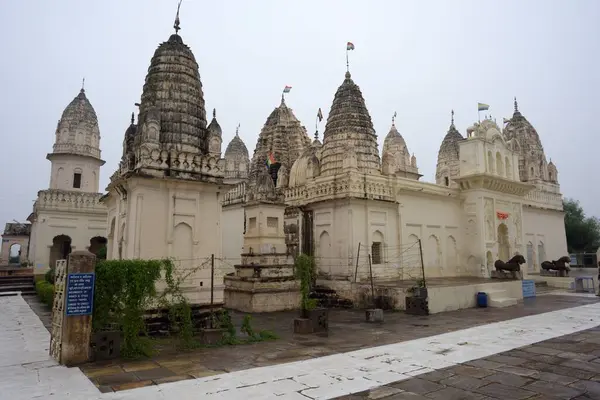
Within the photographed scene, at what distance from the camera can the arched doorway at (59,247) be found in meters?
28.9

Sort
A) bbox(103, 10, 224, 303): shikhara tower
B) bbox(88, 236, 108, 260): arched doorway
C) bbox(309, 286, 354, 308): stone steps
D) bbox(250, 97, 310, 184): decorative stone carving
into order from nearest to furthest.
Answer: bbox(103, 10, 224, 303): shikhara tower
bbox(309, 286, 354, 308): stone steps
bbox(88, 236, 108, 260): arched doorway
bbox(250, 97, 310, 184): decorative stone carving

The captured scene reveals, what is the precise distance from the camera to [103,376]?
7.77m

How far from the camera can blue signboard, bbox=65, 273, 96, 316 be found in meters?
8.74

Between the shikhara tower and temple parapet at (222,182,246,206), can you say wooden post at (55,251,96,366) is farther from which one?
temple parapet at (222,182,246,206)

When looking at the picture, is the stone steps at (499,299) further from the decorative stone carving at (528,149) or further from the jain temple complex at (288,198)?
the decorative stone carving at (528,149)

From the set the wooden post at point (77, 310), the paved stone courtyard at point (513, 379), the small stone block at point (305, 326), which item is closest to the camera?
the paved stone courtyard at point (513, 379)

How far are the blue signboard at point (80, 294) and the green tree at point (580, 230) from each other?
180 ft

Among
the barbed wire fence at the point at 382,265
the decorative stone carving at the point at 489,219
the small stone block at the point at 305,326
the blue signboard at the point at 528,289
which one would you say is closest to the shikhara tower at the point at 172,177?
the small stone block at the point at 305,326

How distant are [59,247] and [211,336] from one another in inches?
959

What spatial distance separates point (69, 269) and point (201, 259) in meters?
5.40

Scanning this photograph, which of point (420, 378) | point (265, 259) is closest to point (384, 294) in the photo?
point (265, 259)

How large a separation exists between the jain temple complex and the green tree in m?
17.7

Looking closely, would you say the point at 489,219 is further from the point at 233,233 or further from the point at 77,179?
the point at 77,179

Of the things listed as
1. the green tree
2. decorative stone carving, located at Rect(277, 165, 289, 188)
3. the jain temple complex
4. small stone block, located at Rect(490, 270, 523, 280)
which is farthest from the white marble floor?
the green tree
